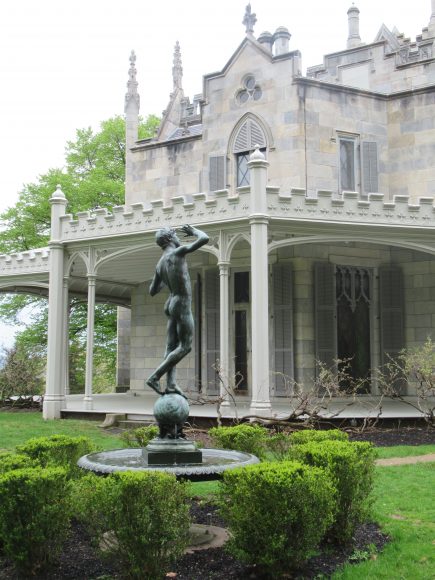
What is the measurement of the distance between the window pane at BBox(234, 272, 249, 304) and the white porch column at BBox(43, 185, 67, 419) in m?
4.42

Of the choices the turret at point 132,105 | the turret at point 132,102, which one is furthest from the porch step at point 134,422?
the turret at point 132,102

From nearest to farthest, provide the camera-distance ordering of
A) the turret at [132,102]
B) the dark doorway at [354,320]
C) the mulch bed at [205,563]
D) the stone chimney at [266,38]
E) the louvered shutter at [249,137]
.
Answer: the mulch bed at [205,563] → the dark doorway at [354,320] → the louvered shutter at [249,137] → the stone chimney at [266,38] → the turret at [132,102]

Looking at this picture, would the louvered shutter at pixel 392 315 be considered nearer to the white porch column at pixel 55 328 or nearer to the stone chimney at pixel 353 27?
the white porch column at pixel 55 328

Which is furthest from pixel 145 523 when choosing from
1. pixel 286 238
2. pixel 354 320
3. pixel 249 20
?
pixel 249 20

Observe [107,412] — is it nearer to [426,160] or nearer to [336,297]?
[336,297]

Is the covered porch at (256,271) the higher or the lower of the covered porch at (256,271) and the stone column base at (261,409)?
the higher

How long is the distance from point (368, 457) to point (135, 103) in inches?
733

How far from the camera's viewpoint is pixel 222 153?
1833 cm

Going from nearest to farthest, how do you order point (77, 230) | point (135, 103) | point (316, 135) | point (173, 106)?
point (77, 230), point (316, 135), point (135, 103), point (173, 106)

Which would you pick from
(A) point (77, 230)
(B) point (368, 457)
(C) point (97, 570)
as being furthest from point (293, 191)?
(C) point (97, 570)

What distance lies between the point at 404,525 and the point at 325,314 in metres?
10.5

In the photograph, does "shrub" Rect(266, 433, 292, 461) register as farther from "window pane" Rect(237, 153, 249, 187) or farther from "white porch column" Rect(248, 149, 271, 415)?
"window pane" Rect(237, 153, 249, 187)

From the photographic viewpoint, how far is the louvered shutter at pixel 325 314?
16750 millimetres

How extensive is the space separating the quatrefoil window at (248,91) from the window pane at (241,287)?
4661 mm
